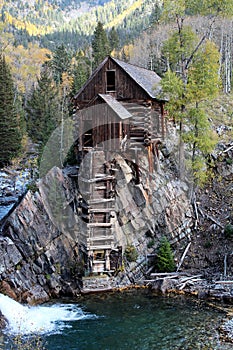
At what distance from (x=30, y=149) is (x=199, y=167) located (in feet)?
79.7

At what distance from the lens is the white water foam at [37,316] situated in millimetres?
18250

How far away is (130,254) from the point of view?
82.3 ft

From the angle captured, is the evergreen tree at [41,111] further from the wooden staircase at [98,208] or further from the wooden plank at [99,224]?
the wooden plank at [99,224]

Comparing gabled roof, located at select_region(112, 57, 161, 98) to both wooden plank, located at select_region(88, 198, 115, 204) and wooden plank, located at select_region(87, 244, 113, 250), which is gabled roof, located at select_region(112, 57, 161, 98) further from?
wooden plank, located at select_region(87, 244, 113, 250)

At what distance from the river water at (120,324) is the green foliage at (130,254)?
3061mm

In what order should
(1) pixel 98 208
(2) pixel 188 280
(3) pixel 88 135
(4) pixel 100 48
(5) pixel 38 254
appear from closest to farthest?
(5) pixel 38 254 < (2) pixel 188 280 < (1) pixel 98 208 < (3) pixel 88 135 < (4) pixel 100 48

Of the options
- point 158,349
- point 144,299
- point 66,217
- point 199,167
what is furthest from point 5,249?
point 199,167

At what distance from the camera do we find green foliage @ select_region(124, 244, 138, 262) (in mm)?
25047

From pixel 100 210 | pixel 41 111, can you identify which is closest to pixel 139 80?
pixel 100 210

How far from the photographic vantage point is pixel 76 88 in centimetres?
4600

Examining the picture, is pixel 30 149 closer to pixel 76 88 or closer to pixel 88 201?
pixel 76 88

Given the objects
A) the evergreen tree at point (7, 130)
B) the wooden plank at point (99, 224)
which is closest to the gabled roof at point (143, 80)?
the wooden plank at point (99, 224)

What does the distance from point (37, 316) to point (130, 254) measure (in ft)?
24.0

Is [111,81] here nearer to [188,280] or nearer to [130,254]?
[130,254]
